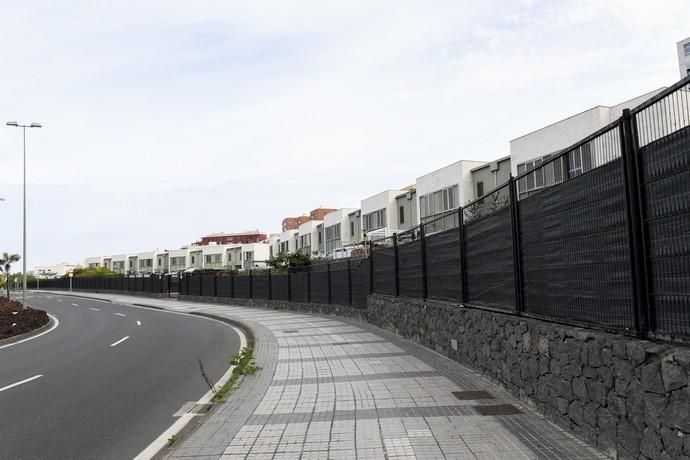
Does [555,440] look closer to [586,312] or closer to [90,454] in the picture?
[586,312]

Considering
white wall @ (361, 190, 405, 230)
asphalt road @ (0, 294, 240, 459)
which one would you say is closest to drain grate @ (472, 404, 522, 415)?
asphalt road @ (0, 294, 240, 459)

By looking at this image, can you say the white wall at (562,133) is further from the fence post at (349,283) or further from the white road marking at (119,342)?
the white road marking at (119,342)

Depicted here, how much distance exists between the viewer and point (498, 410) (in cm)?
665

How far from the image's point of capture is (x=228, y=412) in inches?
276

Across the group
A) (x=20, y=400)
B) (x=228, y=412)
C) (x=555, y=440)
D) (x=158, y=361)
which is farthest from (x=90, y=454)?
(x=158, y=361)

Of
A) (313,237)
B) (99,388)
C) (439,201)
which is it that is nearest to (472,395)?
(99,388)

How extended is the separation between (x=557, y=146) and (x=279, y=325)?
15.8 meters

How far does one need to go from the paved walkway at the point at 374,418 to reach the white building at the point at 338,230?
42.0m

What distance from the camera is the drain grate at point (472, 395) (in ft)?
24.1

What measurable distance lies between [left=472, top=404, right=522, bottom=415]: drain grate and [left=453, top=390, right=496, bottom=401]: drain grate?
0.47 m

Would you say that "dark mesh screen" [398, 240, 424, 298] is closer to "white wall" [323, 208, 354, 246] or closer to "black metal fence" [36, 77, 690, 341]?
"black metal fence" [36, 77, 690, 341]

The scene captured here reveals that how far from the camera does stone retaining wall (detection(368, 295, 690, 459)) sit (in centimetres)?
387

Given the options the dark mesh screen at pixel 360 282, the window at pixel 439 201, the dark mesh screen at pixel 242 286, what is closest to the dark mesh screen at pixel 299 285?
the dark mesh screen at pixel 360 282

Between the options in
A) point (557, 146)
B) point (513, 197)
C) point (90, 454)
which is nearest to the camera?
point (90, 454)
